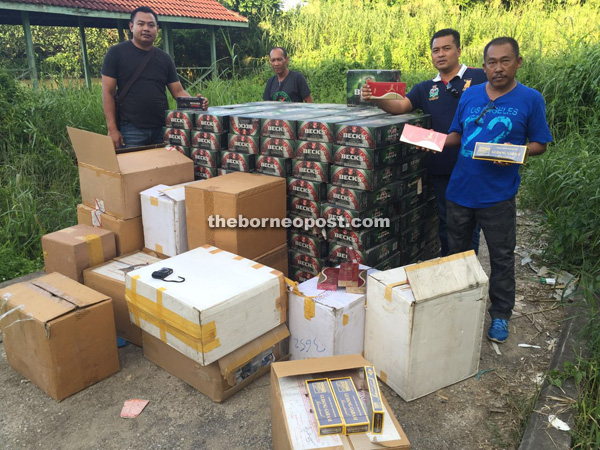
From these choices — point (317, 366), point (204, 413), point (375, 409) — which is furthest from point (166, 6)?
point (375, 409)

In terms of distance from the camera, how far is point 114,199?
3.56 metres

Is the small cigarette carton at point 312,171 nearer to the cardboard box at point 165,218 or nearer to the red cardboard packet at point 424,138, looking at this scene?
the red cardboard packet at point 424,138

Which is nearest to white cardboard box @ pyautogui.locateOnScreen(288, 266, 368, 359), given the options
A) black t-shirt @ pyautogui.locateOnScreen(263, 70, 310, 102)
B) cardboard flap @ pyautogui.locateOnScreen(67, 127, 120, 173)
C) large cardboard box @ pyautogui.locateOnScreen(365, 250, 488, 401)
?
large cardboard box @ pyautogui.locateOnScreen(365, 250, 488, 401)

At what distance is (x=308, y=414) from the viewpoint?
6.46ft

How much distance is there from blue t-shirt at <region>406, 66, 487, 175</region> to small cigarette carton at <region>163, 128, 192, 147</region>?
1.88m

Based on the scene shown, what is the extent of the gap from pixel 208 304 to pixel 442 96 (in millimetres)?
2395

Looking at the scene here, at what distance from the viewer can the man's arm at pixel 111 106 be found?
408 centimetres

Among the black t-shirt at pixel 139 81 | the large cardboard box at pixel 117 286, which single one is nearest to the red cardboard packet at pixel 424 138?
the large cardboard box at pixel 117 286

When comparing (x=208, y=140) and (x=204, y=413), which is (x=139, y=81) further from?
(x=204, y=413)

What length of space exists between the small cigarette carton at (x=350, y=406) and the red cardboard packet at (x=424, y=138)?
1575 millimetres

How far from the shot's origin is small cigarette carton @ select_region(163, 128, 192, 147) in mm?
4043

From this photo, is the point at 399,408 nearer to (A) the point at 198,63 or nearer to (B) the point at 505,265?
(B) the point at 505,265

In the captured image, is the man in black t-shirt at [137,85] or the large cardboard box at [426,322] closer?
the large cardboard box at [426,322]

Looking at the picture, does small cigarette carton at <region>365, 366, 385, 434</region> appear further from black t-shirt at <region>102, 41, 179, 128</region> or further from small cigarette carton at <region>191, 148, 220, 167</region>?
black t-shirt at <region>102, 41, 179, 128</region>
